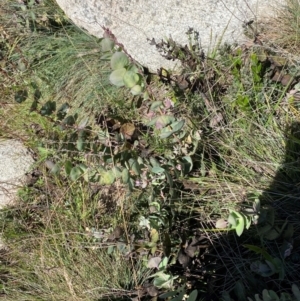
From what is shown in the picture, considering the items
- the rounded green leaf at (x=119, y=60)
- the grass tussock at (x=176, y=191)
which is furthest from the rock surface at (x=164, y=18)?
the rounded green leaf at (x=119, y=60)

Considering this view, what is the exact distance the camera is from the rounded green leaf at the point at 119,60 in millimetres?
1741

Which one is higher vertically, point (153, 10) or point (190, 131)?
point (153, 10)

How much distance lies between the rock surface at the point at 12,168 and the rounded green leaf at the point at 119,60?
1474mm

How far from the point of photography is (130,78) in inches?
72.2

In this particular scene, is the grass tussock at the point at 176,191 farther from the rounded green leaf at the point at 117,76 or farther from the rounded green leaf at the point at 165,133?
the rounded green leaf at the point at 117,76

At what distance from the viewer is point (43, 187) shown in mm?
2967

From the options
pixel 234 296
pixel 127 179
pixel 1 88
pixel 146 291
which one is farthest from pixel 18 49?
pixel 234 296

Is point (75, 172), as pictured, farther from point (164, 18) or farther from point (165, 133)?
point (164, 18)

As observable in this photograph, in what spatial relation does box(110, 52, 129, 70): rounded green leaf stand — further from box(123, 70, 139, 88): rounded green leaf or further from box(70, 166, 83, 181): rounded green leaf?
box(70, 166, 83, 181): rounded green leaf

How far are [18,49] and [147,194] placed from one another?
166 cm

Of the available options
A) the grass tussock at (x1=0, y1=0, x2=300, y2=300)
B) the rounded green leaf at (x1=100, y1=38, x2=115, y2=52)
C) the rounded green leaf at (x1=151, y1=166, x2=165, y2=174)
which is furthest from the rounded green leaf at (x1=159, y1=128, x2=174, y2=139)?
the rounded green leaf at (x1=100, y1=38, x2=115, y2=52)

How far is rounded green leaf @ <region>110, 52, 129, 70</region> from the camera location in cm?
174

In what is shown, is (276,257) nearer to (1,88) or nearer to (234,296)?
(234,296)

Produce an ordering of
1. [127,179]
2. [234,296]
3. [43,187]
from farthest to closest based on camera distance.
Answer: [43,187]
[234,296]
[127,179]
